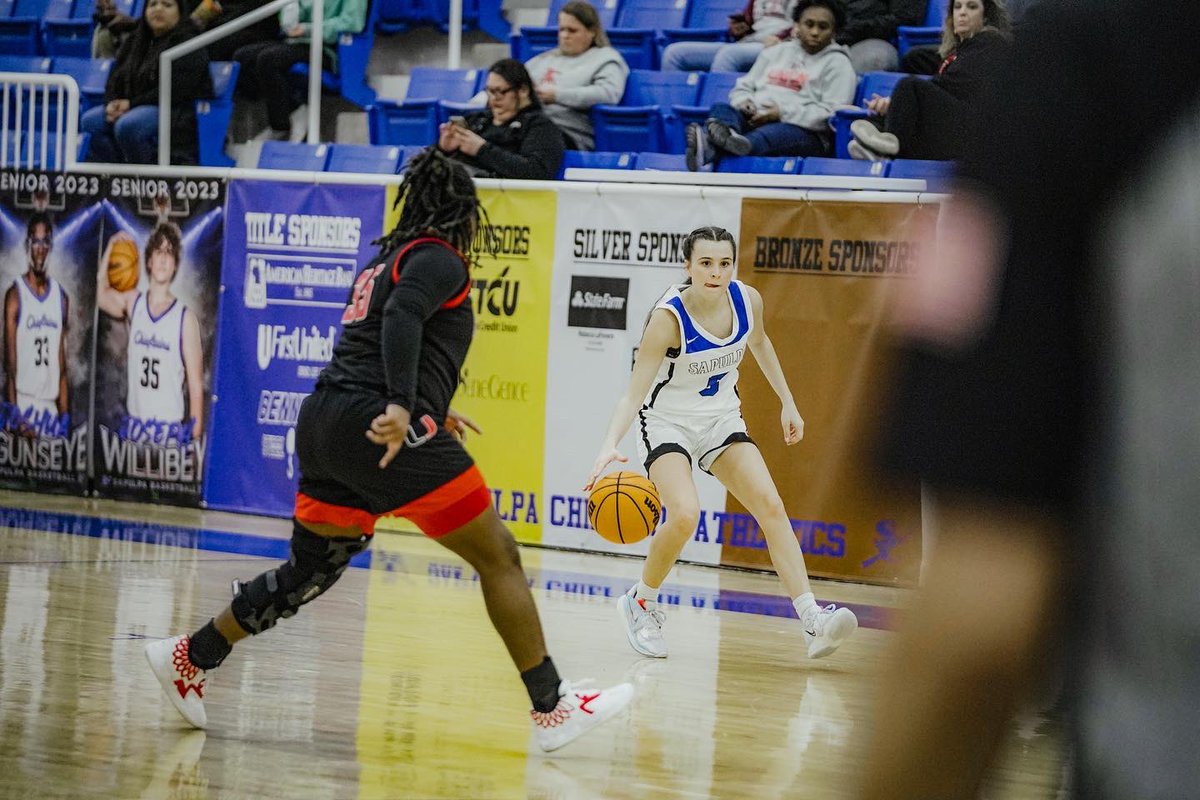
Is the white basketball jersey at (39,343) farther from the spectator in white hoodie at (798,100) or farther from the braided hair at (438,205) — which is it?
the braided hair at (438,205)

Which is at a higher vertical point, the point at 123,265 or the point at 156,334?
the point at 123,265

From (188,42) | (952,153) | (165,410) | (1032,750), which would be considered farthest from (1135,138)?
(188,42)

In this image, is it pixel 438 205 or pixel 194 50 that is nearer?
pixel 438 205

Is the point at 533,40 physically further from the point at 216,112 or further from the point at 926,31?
the point at 926,31

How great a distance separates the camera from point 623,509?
7.59 metres

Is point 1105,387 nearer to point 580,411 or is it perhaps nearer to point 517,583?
point 517,583

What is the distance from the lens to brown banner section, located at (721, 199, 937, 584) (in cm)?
989

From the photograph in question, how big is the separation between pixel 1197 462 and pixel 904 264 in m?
8.75

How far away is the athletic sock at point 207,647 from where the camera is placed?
17.3 feet

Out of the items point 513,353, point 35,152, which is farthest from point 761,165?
point 35,152

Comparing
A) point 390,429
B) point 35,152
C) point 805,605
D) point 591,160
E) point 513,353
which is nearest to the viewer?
point 390,429

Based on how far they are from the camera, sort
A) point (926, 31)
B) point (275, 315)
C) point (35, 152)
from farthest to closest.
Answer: point (35, 152)
point (275, 315)
point (926, 31)

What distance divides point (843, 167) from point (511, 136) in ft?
7.62

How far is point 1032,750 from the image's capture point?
549 centimetres
